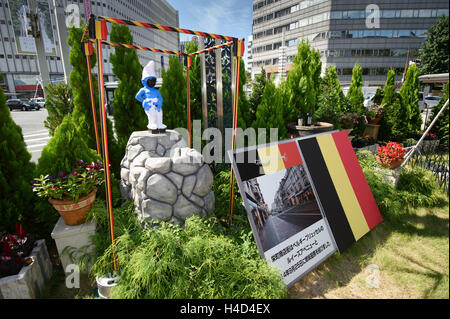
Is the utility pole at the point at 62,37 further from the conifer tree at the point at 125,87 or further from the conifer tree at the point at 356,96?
the conifer tree at the point at 356,96

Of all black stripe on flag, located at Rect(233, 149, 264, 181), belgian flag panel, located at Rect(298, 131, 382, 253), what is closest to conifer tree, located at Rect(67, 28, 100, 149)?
black stripe on flag, located at Rect(233, 149, 264, 181)

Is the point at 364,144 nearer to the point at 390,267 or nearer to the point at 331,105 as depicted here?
the point at 331,105

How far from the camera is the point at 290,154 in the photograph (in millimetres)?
3352

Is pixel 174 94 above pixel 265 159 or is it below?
above

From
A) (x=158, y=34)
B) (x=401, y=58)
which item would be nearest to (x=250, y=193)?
(x=401, y=58)

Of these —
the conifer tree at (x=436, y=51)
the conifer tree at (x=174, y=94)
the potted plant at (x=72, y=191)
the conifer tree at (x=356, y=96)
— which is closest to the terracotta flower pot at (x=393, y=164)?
the conifer tree at (x=356, y=96)

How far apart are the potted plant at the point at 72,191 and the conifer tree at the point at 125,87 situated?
1.69 meters

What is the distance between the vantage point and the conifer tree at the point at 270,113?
5273mm

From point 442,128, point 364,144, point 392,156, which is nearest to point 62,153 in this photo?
point 392,156

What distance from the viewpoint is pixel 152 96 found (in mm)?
3514

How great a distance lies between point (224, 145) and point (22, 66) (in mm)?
55796

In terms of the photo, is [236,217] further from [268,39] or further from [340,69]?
[268,39]

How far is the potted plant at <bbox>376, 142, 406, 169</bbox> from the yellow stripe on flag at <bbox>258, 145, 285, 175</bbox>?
138 inches

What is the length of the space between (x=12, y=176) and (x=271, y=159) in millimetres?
3629
